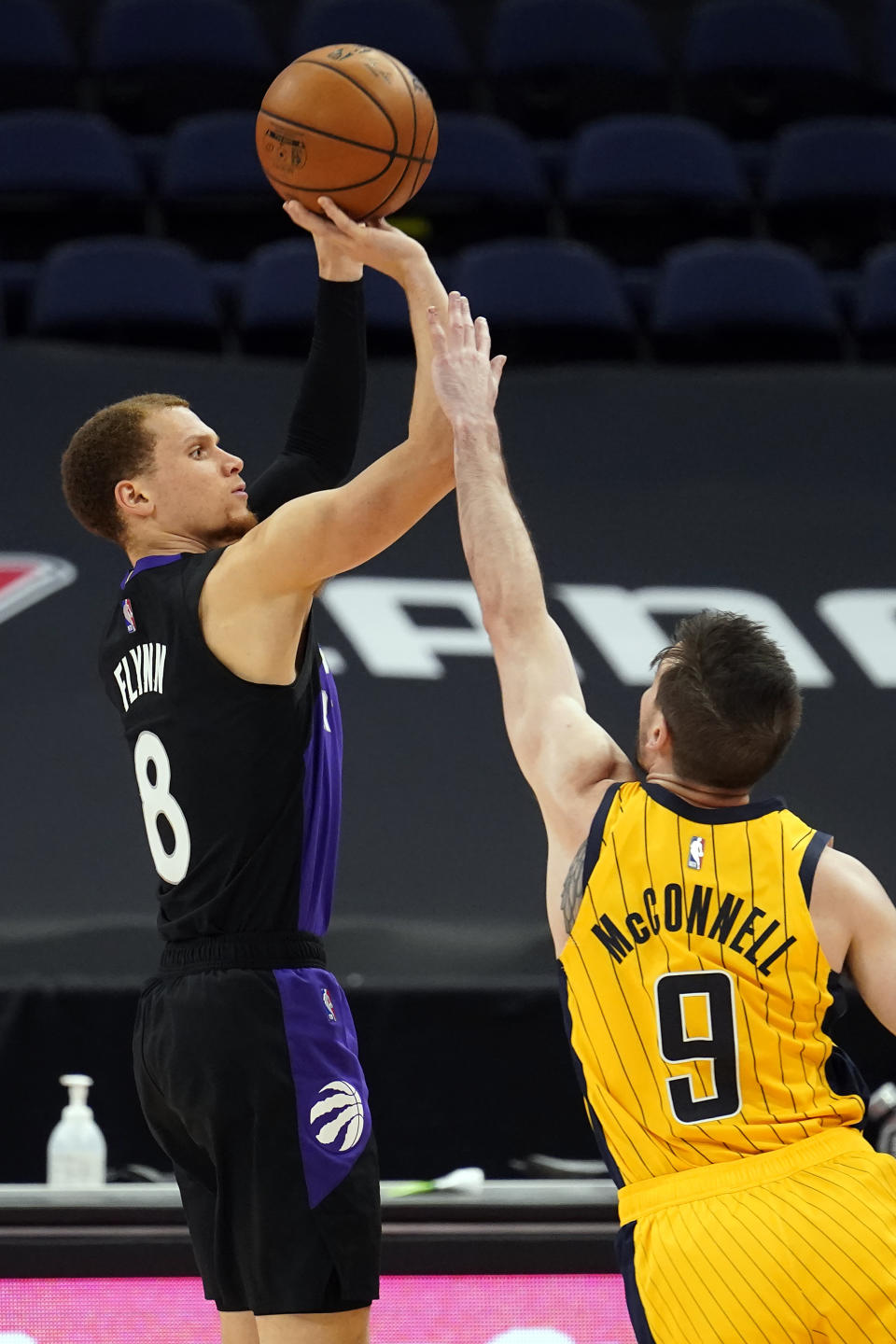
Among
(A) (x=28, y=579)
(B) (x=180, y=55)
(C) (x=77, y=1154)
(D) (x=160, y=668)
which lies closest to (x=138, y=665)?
(D) (x=160, y=668)

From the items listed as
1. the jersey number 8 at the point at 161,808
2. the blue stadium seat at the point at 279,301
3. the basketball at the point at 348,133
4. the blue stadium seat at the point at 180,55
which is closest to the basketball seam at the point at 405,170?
the basketball at the point at 348,133

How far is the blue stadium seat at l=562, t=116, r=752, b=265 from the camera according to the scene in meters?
8.53

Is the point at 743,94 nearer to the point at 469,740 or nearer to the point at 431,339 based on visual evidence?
the point at 469,740

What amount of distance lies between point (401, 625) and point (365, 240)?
307cm

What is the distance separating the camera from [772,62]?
9.56m

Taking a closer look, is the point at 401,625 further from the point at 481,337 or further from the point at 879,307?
the point at 481,337

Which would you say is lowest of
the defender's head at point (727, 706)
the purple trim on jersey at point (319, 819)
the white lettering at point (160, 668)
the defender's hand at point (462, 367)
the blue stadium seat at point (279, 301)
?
the purple trim on jersey at point (319, 819)

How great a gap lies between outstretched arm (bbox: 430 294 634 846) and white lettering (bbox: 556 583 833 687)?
3243 millimetres

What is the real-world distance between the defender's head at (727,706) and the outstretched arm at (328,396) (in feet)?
3.85

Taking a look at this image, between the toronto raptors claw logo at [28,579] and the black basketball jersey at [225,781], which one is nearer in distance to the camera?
the black basketball jersey at [225,781]

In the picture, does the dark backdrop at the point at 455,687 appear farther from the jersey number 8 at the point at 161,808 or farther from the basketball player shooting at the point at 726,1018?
the basketball player shooting at the point at 726,1018

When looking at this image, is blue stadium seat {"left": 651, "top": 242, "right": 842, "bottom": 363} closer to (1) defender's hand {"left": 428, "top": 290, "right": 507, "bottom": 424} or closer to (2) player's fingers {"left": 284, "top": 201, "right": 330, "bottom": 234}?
(2) player's fingers {"left": 284, "top": 201, "right": 330, "bottom": 234}

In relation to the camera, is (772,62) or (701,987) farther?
(772,62)

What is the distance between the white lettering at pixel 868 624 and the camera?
6.23 metres
